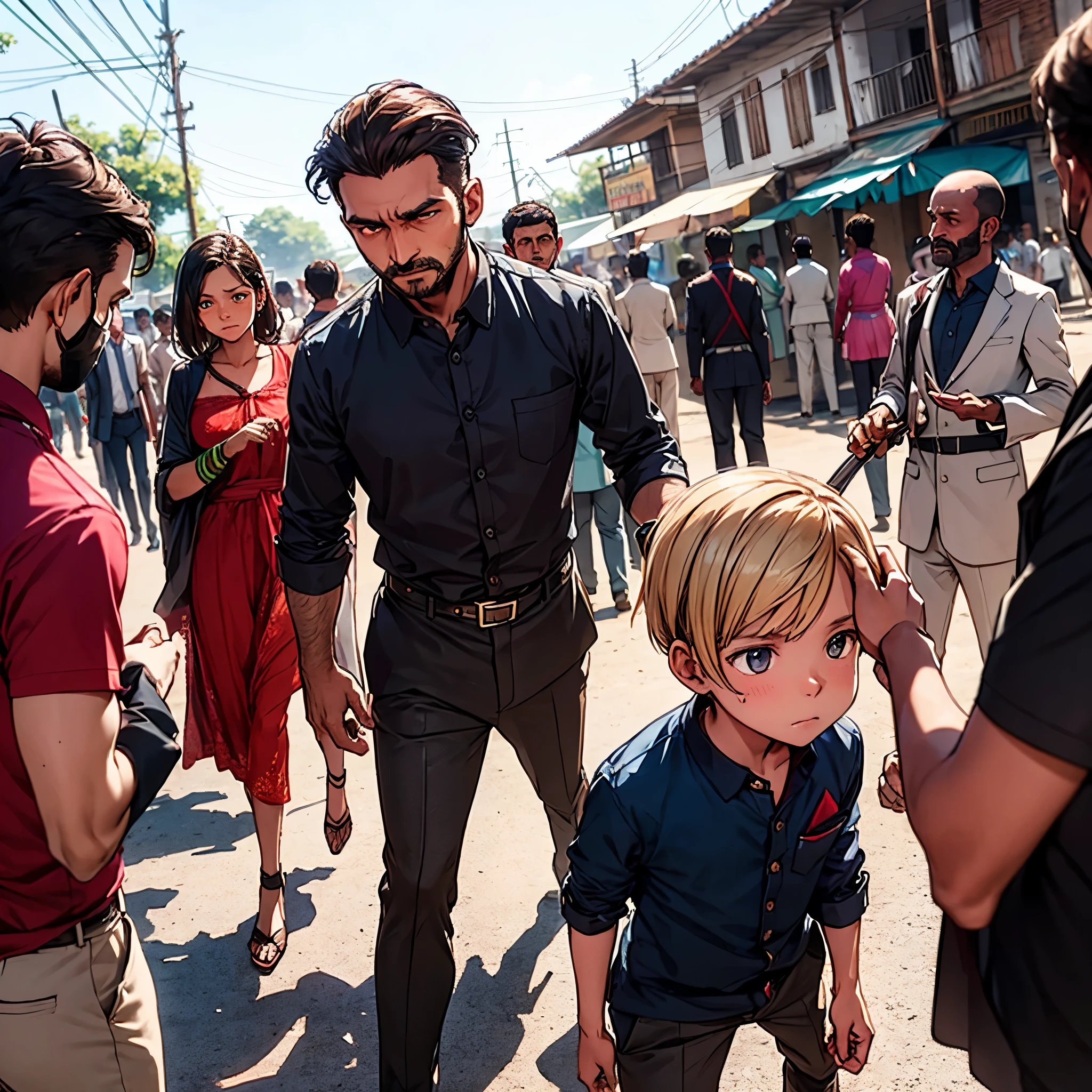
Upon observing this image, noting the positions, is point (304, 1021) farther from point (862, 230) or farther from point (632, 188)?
point (632, 188)

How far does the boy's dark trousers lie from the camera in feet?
6.86

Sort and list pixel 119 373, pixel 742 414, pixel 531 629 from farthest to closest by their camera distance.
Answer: pixel 119 373 → pixel 742 414 → pixel 531 629

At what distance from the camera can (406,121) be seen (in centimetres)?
262

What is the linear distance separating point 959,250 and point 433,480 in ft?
8.55

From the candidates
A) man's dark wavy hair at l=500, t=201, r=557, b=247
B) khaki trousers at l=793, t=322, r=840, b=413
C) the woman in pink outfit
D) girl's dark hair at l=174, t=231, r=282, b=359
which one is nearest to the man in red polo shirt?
girl's dark hair at l=174, t=231, r=282, b=359

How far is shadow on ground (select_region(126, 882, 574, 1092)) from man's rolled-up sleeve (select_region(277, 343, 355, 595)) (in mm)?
1463

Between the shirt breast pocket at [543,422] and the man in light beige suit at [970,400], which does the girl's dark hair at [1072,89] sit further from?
the man in light beige suit at [970,400]

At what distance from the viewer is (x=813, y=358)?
44.1 feet

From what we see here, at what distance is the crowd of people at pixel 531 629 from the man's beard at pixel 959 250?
0.02 meters

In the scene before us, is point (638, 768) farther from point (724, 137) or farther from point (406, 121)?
point (724, 137)

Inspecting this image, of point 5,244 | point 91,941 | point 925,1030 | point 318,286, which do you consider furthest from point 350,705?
point 318,286

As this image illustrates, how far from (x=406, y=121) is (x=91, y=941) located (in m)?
1.86

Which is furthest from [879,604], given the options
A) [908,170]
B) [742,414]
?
[908,170]

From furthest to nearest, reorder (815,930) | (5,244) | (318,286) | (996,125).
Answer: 1. (996,125)
2. (318,286)
3. (815,930)
4. (5,244)
